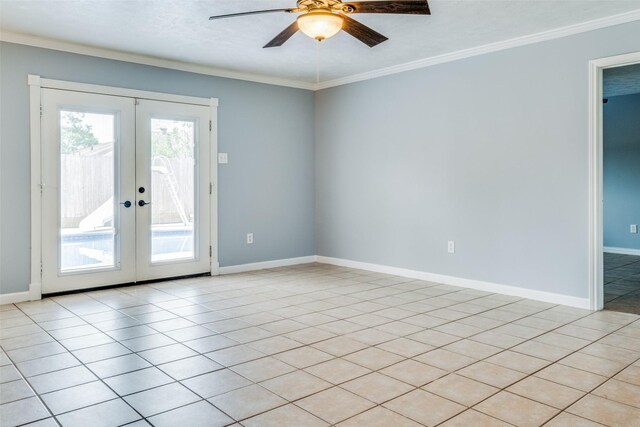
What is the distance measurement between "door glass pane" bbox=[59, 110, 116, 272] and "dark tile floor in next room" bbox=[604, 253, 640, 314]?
4.79m

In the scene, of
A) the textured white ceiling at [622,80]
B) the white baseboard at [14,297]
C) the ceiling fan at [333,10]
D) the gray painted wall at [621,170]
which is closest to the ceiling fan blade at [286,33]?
the ceiling fan at [333,10]

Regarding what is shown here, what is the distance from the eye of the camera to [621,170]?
754 cm

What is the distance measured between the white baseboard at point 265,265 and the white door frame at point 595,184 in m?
3.56

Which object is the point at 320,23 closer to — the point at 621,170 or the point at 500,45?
the point at 500,45

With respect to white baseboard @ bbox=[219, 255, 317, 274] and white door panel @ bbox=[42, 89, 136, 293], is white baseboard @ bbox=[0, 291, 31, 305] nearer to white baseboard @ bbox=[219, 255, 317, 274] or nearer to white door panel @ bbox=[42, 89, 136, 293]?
white door panel @ bbox=[42, 89, 136, 293]

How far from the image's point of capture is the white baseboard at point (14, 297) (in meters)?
4.30

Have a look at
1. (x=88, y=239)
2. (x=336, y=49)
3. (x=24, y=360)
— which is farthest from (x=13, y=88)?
(x=336, y=49)

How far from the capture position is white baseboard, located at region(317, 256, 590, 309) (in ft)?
13.9

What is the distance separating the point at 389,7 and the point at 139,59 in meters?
3.23

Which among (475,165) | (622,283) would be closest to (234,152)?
(475,165)

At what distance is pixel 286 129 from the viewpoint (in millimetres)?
6355

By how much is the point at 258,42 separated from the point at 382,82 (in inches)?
70.7

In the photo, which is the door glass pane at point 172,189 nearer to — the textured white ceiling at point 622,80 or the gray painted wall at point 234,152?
the gray painted wall at point 234,152

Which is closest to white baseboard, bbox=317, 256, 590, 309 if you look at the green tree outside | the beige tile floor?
the beige tile floor
